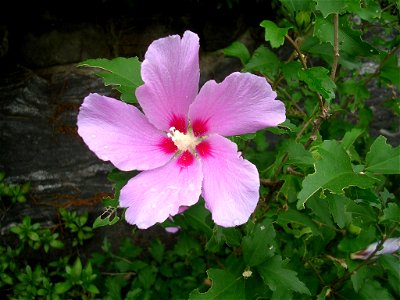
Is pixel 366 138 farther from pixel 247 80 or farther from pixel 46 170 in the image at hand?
pixel 46 170

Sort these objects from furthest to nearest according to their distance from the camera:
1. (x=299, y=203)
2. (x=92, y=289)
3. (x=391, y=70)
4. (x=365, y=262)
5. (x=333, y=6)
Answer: (x=92, y=289), (x=391, y=70), (x=365, y=262), (x=333, y=6), (x=299, y=203)

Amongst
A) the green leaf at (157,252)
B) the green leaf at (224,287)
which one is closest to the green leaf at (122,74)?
the green leaf at (224,287)

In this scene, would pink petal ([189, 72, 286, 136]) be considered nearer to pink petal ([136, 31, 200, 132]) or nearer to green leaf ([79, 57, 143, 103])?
pink petal ([136, 31, 200, 132])

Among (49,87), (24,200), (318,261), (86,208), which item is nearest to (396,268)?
(318,261)

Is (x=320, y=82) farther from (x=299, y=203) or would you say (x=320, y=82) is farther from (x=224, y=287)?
(x=224, y=287)

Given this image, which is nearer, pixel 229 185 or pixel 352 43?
pixel 229 185

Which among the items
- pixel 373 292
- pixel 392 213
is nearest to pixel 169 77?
pixel 392 213

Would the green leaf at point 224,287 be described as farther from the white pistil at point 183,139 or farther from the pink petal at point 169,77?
the pink petal at point 169,77
